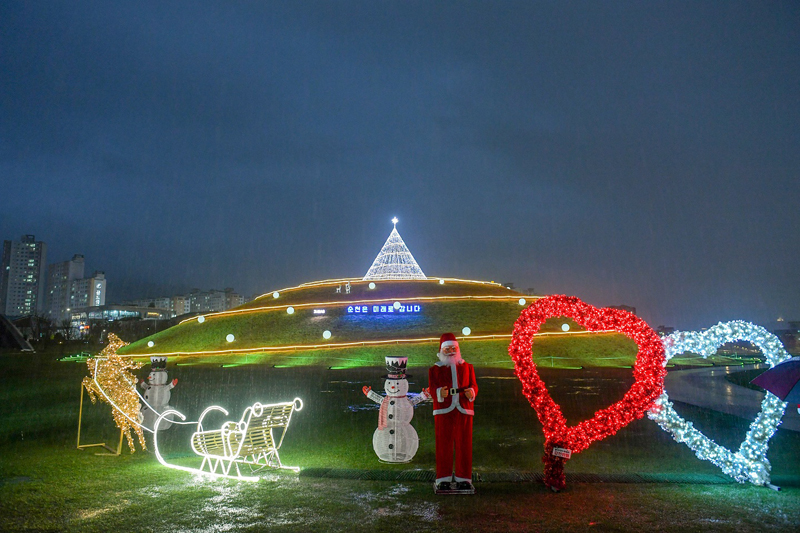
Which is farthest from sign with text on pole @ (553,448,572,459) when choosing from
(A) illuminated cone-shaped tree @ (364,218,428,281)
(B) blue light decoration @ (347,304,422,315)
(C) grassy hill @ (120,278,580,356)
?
(A) illuminated cone-shaped tree @ (364,218,428,281)

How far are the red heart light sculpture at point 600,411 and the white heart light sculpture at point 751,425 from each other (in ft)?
1.44

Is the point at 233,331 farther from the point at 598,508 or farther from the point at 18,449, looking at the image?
the point at 598,508

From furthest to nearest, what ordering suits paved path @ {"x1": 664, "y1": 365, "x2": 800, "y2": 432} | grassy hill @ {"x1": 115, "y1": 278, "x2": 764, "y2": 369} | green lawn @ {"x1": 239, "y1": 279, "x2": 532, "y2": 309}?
1. green lawn @ {"x1": 239, "y1": 279, "x2": 532, "y2": 309}
2. grassy hill @ {"x1": 115, "y1": 278, "x2": 764, "y2": 369}
3. paved path @ {"x1": 664, "y1": 365, "x2": 800, "y2": 432}

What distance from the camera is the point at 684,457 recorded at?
9570mm

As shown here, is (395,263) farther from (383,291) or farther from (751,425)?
(751,425)

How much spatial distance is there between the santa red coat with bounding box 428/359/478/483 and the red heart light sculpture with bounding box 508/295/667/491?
1097 millimetres

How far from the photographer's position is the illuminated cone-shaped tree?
4509 cm

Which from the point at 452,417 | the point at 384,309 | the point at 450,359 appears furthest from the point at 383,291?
the point at 452,417

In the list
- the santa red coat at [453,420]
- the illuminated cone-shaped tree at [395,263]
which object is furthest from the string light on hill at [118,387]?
the illuminated cone-shaped tree at [395,263]

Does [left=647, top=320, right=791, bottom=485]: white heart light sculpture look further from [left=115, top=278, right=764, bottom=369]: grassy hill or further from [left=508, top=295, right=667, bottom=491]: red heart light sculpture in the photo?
[left=115, top=278, right=764, bottom=369]: grassy hill

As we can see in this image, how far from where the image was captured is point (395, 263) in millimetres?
45344

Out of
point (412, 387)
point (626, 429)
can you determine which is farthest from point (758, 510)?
point (412, 387)

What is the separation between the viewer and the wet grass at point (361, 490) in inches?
231

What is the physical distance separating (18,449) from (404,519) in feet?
26.0
